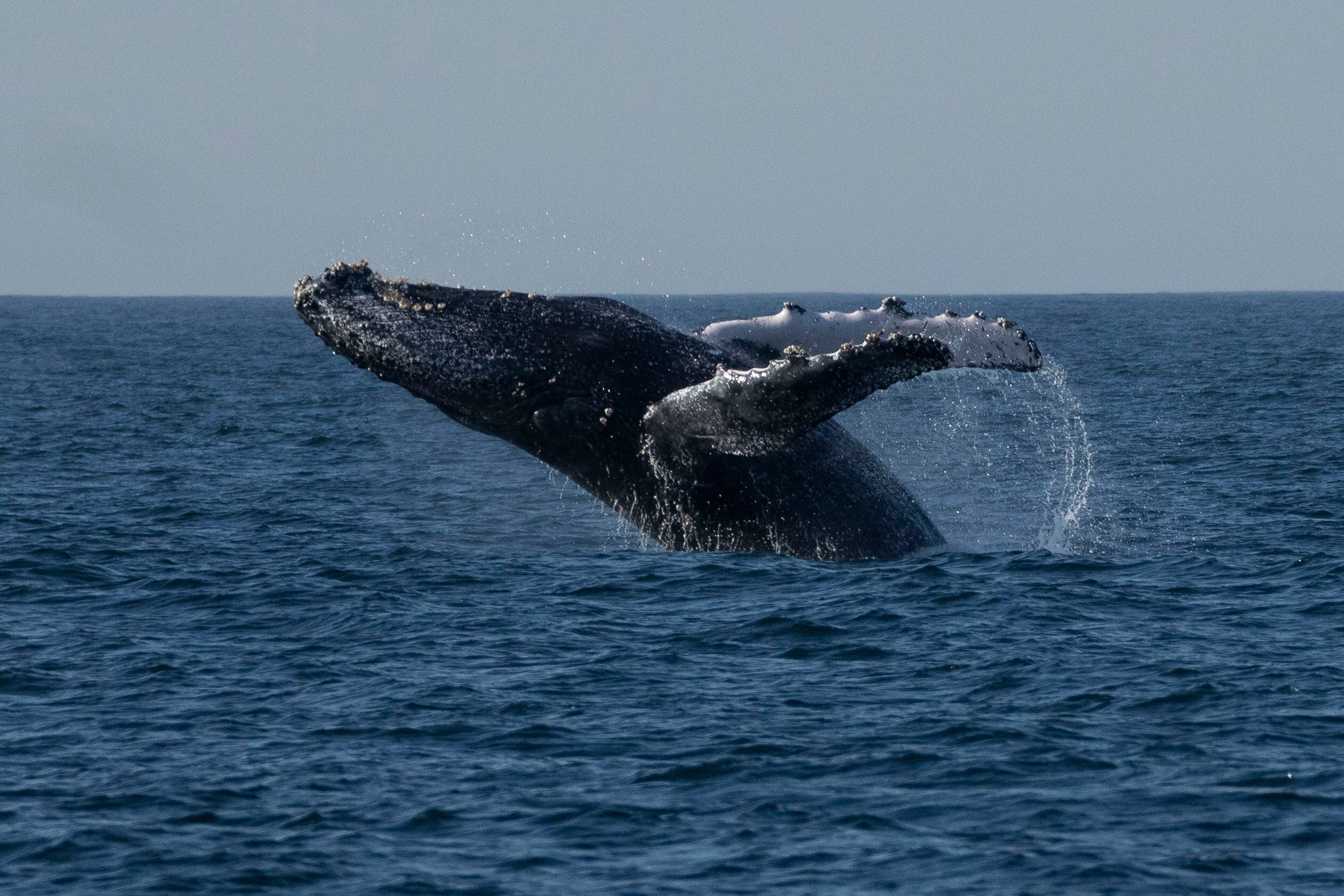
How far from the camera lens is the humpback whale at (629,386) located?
1511 centimetres

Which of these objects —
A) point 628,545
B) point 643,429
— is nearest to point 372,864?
point 643,429

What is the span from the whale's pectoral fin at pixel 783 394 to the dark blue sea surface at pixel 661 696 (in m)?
2.27

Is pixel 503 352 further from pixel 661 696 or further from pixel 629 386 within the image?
pixel 661 696

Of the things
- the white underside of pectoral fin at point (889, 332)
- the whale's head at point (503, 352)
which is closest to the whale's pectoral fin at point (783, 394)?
the whale's head at point (503, 352)

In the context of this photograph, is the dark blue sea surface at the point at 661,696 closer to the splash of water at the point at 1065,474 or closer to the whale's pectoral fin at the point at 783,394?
the splash of water at the point at 1065,474

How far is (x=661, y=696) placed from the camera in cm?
1435

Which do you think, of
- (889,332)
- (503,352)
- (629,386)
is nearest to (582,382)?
(629,386)

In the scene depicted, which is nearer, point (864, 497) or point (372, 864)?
point (372, 864)

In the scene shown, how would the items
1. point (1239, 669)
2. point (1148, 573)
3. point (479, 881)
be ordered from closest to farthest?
point (479, 881) < point (1239, 669) < point (1148, 573)

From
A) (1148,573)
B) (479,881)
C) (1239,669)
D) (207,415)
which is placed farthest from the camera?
(207,415)

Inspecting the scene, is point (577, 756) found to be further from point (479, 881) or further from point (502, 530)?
point (502, 530)

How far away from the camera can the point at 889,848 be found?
35.6 feet

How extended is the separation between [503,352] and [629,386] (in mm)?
1244

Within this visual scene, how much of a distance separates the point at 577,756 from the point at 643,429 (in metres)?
3.68
